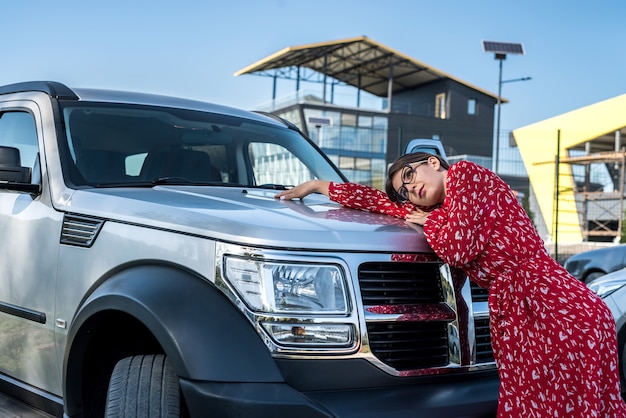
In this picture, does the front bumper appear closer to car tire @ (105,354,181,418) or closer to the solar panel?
car tire @ (105,354,181,418)

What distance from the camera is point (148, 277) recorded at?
2598 mm

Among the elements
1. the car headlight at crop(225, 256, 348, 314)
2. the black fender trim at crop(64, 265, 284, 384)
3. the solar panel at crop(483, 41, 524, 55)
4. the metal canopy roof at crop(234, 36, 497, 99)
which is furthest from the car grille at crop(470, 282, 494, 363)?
the metal canopy roof at crop(234, 36, 497, 99)

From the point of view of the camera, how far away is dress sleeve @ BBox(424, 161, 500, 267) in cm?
254

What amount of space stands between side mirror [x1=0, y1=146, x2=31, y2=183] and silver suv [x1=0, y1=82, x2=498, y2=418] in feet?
0.03

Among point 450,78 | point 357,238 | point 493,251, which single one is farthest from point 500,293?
point 450,78

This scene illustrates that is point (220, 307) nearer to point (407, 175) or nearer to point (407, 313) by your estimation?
point (407, 313)

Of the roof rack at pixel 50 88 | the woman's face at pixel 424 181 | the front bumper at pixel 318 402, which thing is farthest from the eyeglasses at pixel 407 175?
the roof rack at pixel 50 88

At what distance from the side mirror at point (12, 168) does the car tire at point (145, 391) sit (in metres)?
1.29

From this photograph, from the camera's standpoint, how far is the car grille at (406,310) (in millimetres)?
2506

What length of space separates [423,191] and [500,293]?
53 centimetres

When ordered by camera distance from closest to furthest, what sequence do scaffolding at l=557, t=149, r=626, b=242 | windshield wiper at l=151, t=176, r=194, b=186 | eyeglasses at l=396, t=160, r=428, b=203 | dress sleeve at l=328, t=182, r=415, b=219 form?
eyeglasses at l=396, t=160, r=428, b=203, dress sleeve at l=328, t=182, r=415, b=219, windshield wiper at l=151, t=176, r=194, b=186, scaffolding at l=557, t=149, r=626, b=242

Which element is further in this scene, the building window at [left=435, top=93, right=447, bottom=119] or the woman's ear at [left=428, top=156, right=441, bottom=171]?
the building window at [left=435, top=93, right=447, bottom=119]

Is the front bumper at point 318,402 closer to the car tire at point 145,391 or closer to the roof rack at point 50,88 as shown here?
the car tire at point 145,391

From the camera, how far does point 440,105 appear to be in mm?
49938
